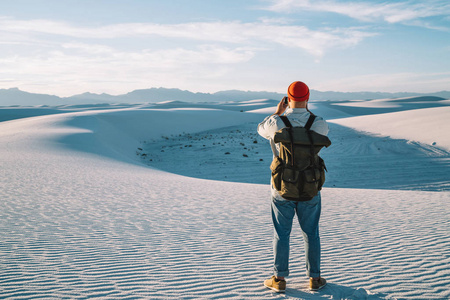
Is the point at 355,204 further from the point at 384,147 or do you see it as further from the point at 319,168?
the point at 384,147

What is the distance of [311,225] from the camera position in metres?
3.11

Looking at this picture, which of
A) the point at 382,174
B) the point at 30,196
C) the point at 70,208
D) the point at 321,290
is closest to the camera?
the point at 321,290

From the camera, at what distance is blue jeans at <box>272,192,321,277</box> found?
306 centimetres

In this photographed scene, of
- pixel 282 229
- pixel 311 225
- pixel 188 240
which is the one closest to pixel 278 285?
pixel 282 229

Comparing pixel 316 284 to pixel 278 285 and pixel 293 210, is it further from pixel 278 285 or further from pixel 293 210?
pixel 293 210

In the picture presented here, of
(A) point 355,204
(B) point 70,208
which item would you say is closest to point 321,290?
(A) point 355,204

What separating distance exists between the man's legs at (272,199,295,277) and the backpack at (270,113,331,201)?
0.16 m

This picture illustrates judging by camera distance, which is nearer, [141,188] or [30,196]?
[30,196]

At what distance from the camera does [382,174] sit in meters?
12.4

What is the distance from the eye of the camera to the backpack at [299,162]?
2.87m

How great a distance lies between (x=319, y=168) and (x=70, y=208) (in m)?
5.42

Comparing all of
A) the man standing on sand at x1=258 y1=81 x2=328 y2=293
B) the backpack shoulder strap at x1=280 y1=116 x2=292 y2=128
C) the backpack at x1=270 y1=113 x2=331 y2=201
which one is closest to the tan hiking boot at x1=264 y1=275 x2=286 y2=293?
the man standing on sand at x1=258 y1=81 x2=328 y2=293

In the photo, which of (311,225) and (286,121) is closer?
(286,121)

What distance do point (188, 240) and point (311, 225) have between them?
7.97ft
